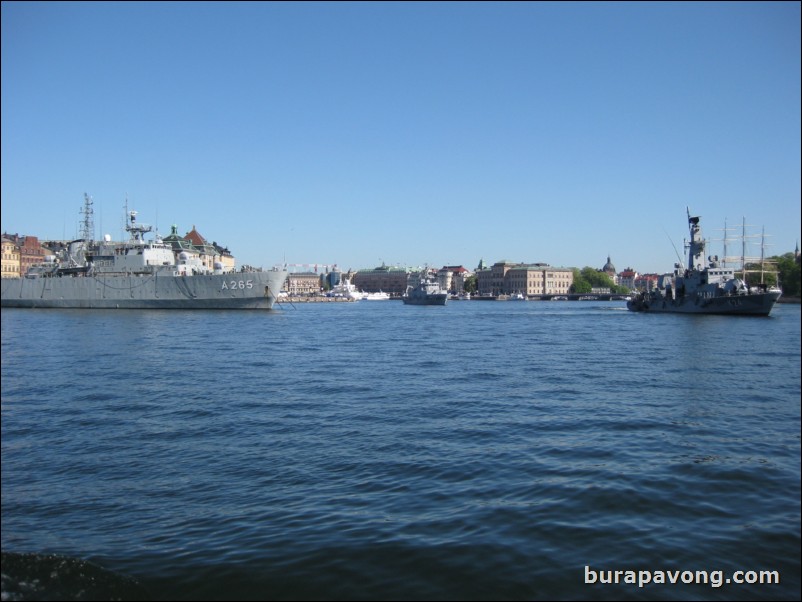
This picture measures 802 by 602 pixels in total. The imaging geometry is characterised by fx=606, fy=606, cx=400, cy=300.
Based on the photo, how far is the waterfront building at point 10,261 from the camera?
10775 cm

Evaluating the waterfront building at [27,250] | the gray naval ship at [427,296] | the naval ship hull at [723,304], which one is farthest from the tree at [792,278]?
the waterfront building at [27,250]

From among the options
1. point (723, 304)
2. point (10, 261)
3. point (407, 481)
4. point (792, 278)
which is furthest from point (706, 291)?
point (10, 261)

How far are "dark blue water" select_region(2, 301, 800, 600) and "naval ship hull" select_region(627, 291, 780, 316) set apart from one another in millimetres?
52494

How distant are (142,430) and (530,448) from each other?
9597mm

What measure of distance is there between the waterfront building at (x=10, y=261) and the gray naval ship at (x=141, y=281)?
76.9 ft

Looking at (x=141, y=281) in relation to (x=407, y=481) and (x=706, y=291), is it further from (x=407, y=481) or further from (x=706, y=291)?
(x=407, y=481)

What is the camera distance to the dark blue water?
777cm

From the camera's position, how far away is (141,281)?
81.6 m

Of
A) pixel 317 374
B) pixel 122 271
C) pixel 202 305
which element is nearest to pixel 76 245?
pixel 122 271

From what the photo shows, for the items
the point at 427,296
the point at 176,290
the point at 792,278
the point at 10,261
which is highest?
the point at 10,261

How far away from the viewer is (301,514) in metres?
9.65

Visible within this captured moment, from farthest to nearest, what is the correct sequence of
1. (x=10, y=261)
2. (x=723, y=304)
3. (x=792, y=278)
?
1. (x=10, y=261)
2. (x=723, y=304)
3. (x=792, y=278)

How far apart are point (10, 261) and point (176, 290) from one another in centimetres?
5488

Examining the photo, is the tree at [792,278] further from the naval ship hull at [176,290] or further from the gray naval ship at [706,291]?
the naval ship hull at [176,290]
